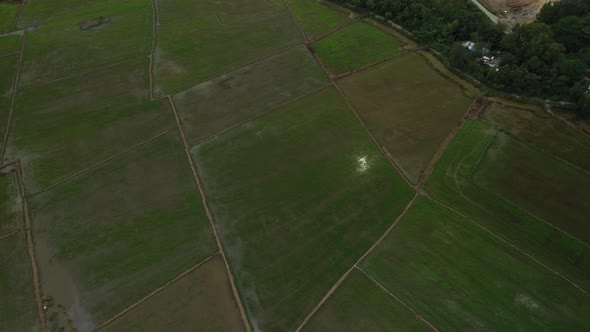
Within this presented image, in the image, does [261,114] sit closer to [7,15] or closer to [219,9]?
[219,9]

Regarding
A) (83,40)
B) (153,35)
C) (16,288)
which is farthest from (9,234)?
(153,35)

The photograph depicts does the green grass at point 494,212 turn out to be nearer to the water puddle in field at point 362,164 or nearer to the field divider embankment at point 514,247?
the field divider embankment at point 514,247

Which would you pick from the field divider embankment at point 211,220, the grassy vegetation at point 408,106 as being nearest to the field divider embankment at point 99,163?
the field divider embankment at point 211,220

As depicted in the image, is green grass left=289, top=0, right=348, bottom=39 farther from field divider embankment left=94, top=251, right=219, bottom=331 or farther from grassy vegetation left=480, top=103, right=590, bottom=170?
field divider embankment left=94, top=251, right=219, bottom=331

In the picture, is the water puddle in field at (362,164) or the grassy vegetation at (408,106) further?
the grassy vegetation at (408,106)

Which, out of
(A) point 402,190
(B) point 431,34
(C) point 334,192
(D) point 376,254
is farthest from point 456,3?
(D) point 376,254

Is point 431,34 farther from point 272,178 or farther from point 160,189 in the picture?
point 160,189
